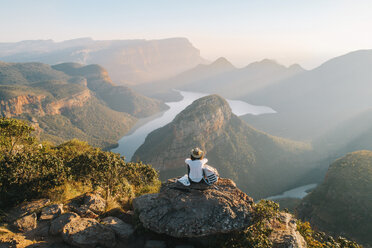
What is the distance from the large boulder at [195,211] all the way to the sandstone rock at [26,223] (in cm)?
554

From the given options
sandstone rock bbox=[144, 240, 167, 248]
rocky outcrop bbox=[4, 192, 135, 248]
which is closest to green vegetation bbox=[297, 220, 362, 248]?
sandstone rock bbox=[144, 240, 167, 248]

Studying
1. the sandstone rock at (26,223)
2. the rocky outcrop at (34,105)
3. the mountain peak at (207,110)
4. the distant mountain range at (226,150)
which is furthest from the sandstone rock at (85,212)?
the rocky outcrop at (34,105)

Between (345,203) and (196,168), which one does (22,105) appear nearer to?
(196,168)

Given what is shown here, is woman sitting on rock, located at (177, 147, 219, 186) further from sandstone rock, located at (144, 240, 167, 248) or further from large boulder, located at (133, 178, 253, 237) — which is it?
sandstone rock, located at (144, 240, 167, 248)

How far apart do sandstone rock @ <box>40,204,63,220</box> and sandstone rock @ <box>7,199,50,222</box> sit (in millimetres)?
839

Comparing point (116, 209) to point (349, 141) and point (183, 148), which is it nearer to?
point (183, 148)

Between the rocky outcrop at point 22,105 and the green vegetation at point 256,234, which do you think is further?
the rocky outcrop at point 22,105

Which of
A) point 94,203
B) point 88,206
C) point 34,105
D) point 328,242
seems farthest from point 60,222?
point 34,105

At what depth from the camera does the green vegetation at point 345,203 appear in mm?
44344

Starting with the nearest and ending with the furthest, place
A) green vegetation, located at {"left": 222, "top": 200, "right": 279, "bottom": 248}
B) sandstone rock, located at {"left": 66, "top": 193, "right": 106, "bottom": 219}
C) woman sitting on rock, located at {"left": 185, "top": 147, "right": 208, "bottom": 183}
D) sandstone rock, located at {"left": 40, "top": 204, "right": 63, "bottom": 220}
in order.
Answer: green vegetation, located at {"left": 222, "top": 200, "right": 279, "bottom": 248} → sandstone rock, located at {"left": 40, "top": 204, "right": 63, "bottom": 220} → woman sitting on rock, located at {"left": 185, "top": 147, "right": 208, "bottom": 183} → sandstone rock, located at {"left": 66, "top": 193, "right": 106, "bottom": 219}

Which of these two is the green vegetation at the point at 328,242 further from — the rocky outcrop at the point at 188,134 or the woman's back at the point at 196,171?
the rocky outcrop at the point at 188,134

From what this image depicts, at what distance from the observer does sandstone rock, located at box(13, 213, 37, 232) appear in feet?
34.3

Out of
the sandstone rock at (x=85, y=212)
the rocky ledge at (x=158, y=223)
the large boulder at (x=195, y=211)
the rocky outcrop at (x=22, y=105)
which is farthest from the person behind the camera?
the rocky outcrop at (x=22, y=105)

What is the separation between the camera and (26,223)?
1062 cm
